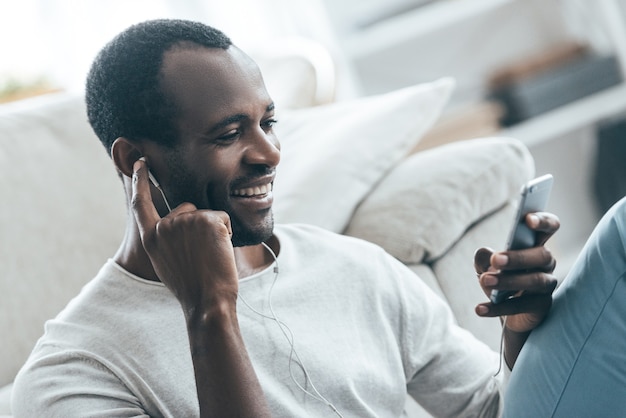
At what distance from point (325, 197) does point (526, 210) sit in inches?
22.4

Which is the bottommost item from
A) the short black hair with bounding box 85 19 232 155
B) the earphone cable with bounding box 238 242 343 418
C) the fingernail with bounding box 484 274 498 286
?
the earphone cable with bounding box 238 242 343 418

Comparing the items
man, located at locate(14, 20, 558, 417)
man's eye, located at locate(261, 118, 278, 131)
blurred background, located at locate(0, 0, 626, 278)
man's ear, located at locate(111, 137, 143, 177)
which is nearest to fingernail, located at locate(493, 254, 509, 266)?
man, located at locate(14, 20, 558, 417)

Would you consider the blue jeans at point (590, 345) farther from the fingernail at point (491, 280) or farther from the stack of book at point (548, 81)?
the stack of book at point (548, 81)

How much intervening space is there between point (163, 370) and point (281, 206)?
563 millimetres

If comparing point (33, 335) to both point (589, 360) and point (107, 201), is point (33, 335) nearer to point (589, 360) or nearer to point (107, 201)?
point (107, 201)

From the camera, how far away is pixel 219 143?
1074mm

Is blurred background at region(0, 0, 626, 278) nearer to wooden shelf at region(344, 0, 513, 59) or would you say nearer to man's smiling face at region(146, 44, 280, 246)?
wooden shelf at region(344, 0, 513, 59)

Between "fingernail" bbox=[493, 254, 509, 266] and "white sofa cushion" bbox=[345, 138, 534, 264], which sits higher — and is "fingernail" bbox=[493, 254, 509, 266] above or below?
above

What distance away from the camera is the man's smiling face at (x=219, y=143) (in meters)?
1.07

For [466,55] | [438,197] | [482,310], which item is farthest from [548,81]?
[482,310]

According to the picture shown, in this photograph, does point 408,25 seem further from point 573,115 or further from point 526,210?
point 526,210

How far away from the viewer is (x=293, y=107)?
1.80 metres

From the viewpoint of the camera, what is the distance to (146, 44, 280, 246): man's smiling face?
107cm

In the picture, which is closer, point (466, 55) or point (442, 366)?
point (442, 366)
